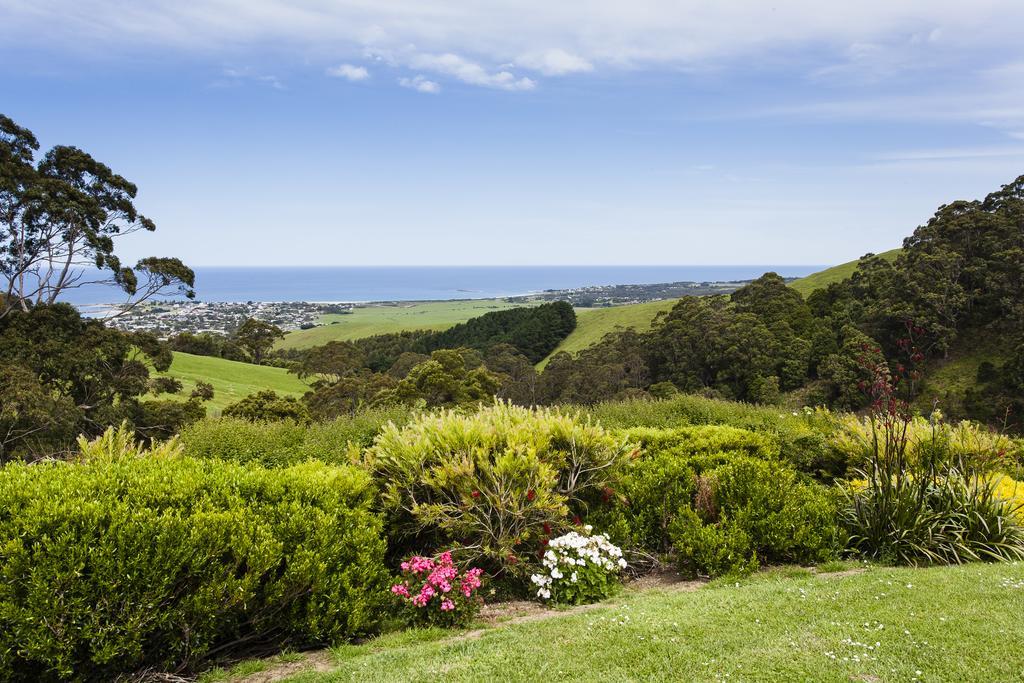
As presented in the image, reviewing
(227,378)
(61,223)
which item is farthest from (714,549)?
(227,378)

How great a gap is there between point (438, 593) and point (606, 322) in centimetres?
8492

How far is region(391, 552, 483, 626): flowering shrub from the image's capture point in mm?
4852

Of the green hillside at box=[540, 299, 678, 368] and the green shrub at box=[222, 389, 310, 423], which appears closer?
the green shrub at box=[222, 389, 310, 423]

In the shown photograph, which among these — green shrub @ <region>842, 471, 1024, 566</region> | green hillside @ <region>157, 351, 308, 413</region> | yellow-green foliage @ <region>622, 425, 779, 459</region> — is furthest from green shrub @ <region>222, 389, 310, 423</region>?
green shrub @ <region>842, 471, 1024, 566</region>

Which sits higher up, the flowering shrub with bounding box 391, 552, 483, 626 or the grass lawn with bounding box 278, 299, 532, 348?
the flowering shrub with bounding box 391, 552, 483, 626

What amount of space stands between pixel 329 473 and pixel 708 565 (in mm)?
3831

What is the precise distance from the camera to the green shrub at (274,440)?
860 cm

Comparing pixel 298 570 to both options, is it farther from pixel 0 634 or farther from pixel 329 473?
pixel 0 634

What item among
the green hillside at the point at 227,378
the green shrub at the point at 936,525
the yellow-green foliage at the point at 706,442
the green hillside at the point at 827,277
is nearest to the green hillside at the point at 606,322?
the green hillside at the point at 827,277

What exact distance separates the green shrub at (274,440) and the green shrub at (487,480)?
2.61 m

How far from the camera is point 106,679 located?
12.3ft

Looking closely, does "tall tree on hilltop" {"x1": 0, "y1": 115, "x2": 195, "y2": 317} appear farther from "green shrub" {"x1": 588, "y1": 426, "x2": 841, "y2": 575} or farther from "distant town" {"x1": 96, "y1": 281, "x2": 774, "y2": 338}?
"distant town" {"x1": 96, "y1": 281, "x2": 774, "y2": 338}

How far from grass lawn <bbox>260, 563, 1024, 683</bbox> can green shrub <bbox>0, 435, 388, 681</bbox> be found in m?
0.61

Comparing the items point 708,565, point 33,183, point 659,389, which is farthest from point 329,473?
point 659,389
